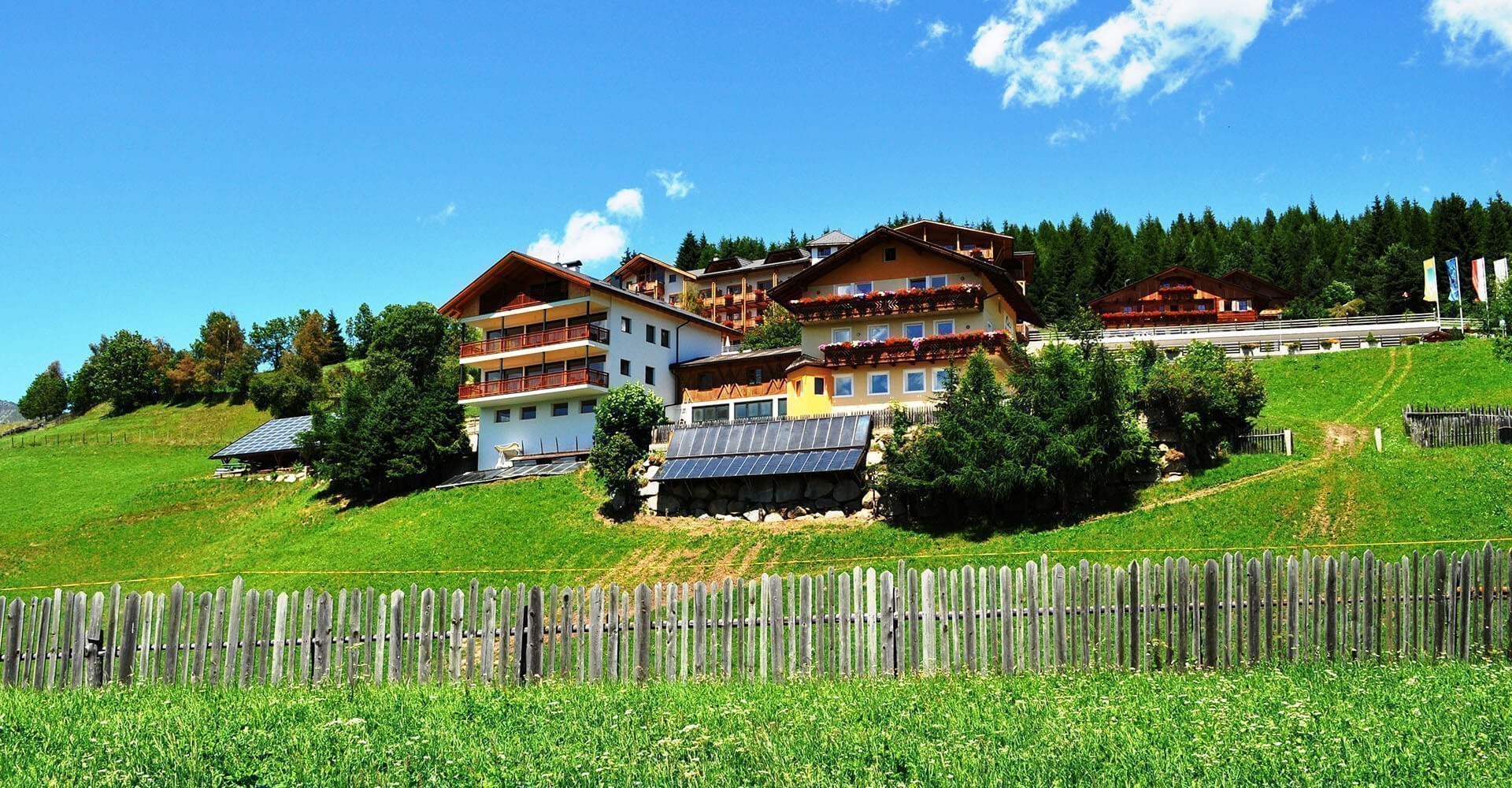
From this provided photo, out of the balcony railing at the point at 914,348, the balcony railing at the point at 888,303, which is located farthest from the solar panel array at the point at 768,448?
the balcony railing at the point at 888,303

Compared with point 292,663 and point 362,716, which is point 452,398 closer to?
point 292,663

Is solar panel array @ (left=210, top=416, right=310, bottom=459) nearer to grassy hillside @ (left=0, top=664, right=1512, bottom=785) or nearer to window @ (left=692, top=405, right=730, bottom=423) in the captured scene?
window @ (left=692, top=405, right=730, bottom=423)

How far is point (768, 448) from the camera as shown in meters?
40.2

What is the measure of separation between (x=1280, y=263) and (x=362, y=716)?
380 feet

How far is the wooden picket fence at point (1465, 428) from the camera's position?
111 ft

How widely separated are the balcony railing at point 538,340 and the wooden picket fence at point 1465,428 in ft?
115

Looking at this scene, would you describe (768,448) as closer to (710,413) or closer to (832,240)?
(710,413)

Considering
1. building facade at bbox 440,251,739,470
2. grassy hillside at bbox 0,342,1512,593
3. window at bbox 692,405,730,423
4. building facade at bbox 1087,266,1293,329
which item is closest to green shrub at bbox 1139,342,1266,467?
grassy hillside at bbox 0,342,1512,593

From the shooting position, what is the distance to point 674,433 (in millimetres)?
42812

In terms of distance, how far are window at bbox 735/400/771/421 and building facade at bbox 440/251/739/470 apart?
3.53m

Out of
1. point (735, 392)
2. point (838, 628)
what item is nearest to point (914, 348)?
point (735, 392)

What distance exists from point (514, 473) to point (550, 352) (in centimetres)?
1040

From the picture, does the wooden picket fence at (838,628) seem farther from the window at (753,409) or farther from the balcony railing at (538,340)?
the window at (753,409)

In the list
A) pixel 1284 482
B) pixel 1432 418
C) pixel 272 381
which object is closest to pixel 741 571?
pixel 1284 482
